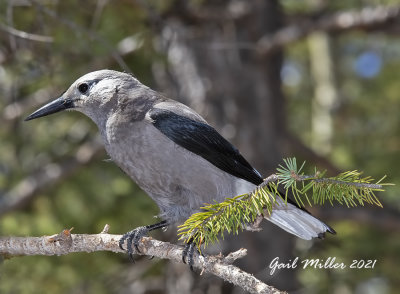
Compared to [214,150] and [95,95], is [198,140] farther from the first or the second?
[95,95]

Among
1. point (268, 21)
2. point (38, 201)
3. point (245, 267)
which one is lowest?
point (38, 201)

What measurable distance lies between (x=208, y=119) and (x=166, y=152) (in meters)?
2.31

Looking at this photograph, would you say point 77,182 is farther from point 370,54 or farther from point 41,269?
point 370,54

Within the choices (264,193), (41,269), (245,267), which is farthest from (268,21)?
(264,193)

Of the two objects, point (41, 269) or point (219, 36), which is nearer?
point (41, 269)

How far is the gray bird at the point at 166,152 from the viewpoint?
3053 mm

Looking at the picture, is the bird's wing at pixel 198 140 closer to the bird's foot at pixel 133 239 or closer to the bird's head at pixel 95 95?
the bird's head at pixel 95 95

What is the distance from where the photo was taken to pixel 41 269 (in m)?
5.26

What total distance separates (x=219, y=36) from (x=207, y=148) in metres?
2.82

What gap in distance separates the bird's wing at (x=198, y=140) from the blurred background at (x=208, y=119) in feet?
4.96

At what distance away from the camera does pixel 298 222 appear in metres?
3.21

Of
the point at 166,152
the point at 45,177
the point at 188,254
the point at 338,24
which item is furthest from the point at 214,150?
the point at 45,177

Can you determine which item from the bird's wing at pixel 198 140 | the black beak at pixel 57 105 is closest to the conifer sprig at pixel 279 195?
the bird's wing at pixel 198 140

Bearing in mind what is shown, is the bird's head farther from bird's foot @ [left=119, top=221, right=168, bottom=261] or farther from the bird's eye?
bird's foot @ [left=119, top=221, right=168, bottom=261]
